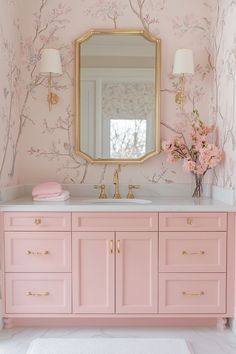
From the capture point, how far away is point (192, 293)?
2.42 metres

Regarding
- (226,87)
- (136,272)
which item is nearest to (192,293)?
(136,272)

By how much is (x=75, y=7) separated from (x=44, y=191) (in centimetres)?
142

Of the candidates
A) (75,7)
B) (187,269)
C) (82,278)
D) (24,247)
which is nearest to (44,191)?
(24,247)

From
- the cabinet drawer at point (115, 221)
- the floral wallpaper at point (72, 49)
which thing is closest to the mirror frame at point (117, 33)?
the floral wallpaper at point (72, 49)

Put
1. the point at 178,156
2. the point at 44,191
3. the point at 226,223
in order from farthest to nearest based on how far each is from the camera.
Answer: the point at 178,156 < the point at 44,191 < the point at 226,223

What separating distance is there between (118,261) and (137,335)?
1.56 feet

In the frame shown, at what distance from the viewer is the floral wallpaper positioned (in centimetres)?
289

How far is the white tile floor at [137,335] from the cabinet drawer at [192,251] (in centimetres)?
40

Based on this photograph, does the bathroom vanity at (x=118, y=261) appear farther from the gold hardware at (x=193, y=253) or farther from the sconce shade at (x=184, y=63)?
the sconce shade at (x=184, y=63)

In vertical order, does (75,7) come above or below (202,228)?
above

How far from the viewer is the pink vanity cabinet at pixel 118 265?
2.39 m

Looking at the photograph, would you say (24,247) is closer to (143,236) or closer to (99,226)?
(99,226)

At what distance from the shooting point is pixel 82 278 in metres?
2.41

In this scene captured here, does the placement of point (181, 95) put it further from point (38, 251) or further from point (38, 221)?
point (38, 251)
